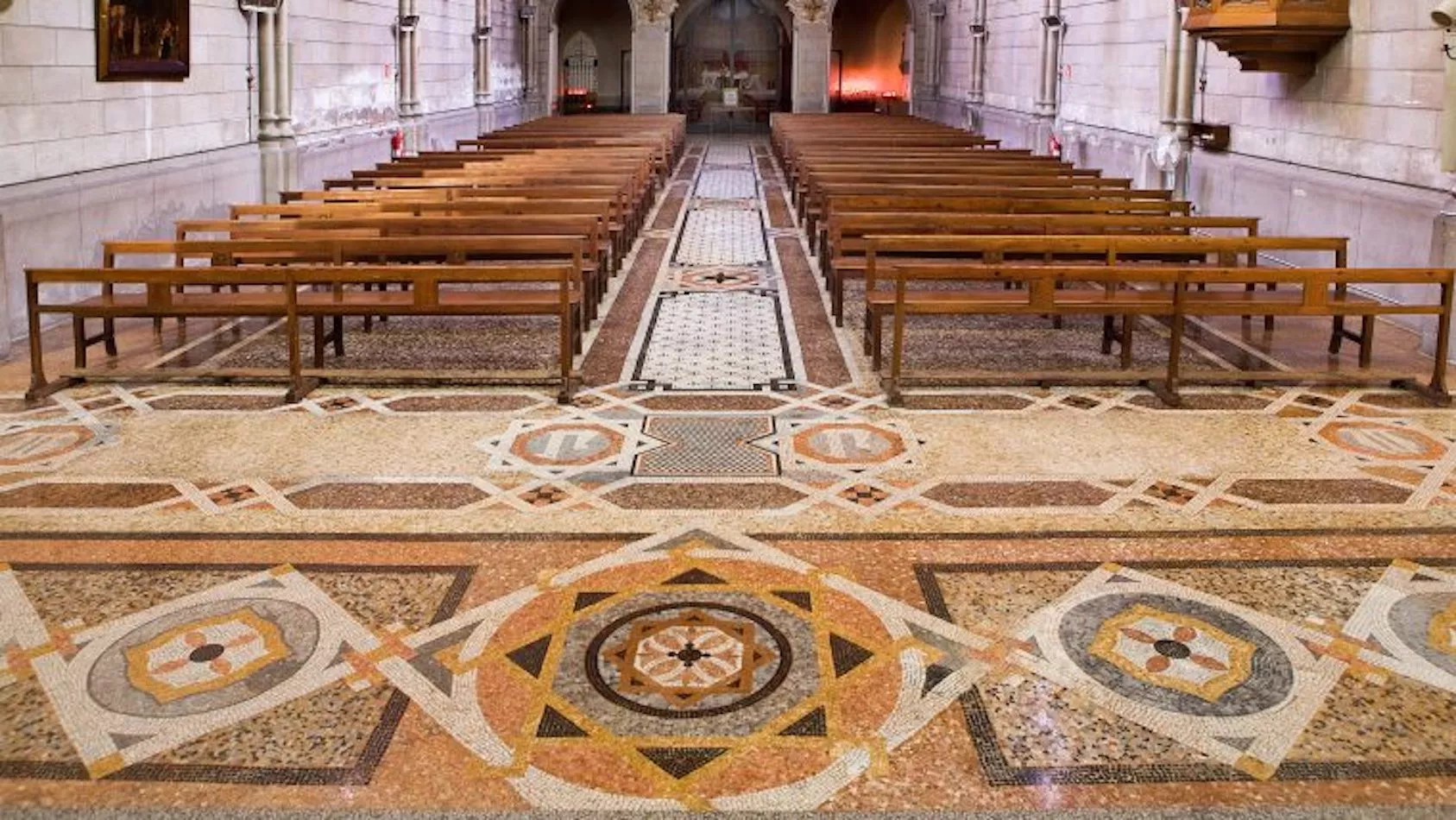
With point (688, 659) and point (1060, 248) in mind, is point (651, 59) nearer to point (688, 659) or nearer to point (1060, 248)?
point (1060, 248)

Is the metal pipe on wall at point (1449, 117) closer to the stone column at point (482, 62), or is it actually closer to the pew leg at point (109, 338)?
the pew leg at point (109, 338)

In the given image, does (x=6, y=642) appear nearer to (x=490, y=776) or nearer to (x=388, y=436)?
(x=490, y=776)

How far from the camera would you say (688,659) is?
3.58 metres

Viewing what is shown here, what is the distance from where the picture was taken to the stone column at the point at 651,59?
29.6m

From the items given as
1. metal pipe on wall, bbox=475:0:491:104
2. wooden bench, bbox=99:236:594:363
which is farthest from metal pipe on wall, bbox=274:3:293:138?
metal pipe on wall, bbox=475:0:491:104

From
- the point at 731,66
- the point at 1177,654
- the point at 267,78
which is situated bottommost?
the point at 1177,654

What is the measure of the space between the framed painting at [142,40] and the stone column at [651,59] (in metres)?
20.3

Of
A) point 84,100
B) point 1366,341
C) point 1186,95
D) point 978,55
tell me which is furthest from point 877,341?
point 978,55

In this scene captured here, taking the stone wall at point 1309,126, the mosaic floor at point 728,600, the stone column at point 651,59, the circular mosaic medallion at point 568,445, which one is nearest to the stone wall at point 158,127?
the mosaic floor at point 728,600

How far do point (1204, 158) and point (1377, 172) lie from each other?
3133 mm

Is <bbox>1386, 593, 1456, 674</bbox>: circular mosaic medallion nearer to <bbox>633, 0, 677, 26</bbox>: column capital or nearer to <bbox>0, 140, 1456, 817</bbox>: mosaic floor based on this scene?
<bbox>0, 140, 1456, 817</bbox>: mosaic floor

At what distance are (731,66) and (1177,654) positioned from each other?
3121cm

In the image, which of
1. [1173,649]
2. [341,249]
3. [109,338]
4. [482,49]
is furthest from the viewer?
[482,49]

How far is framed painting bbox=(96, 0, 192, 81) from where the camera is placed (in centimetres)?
880
